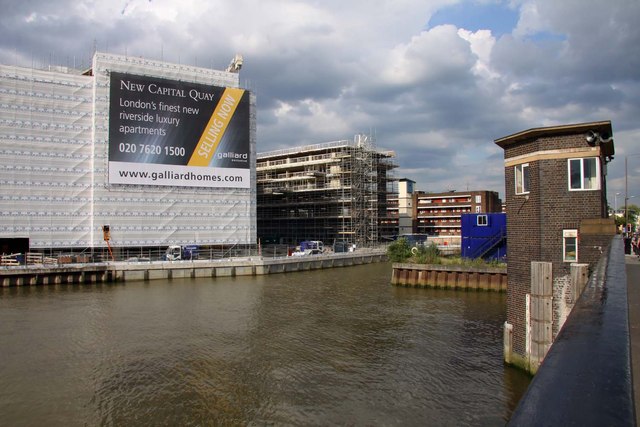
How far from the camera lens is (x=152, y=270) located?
40.9 metres

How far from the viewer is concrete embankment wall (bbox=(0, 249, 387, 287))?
120ft

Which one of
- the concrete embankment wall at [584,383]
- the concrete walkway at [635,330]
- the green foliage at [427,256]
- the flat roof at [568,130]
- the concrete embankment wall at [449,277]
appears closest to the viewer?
the concrete embankment wall at [584,383]

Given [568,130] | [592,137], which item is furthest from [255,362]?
[592,137]

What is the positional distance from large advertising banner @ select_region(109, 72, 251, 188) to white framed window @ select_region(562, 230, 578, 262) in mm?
40342

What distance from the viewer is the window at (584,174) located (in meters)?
13.5

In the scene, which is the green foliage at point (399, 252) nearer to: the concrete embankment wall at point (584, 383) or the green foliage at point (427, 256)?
the green foliage at point (427, 256)

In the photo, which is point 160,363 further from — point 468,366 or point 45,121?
point 45,121

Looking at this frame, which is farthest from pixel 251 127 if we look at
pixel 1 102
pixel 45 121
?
pixel 1 102

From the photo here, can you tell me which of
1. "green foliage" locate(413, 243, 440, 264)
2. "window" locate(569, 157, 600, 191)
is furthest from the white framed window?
"green foliage" locate(413, 243, 440, 264)

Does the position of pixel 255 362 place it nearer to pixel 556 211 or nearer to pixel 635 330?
pixel 556 211

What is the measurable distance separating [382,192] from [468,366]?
5796 centimetres

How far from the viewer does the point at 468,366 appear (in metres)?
16.2

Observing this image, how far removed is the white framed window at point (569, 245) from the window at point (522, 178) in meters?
1.81

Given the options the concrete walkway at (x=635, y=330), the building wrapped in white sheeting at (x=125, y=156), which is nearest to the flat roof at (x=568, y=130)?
the concrete walkway at (x=635, y=330)
